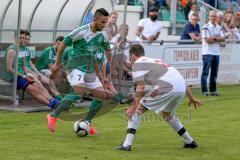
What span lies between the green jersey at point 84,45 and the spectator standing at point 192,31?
8.71m

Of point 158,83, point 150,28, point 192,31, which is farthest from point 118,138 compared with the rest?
point 192,31

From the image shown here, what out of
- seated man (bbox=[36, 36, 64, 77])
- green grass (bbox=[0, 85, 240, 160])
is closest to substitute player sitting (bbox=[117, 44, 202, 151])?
green grass (bbox=[0, 85, 240, 160])

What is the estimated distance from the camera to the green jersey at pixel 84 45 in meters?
13.1

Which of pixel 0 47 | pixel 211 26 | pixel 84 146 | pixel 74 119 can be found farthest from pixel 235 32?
pixel 84 146

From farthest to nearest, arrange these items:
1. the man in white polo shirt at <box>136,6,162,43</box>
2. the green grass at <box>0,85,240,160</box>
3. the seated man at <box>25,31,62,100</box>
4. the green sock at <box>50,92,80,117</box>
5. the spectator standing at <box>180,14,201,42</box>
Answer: the spectator standing at <box>180,14,201,42</box>
the man in white polo shirt at <box>136,6,162,43</box>
the seated man at <box>25,31,62,100</box>
the green sock at <box>50,92,80,117</box>
the green grass at <box>0,85,240,160</box>

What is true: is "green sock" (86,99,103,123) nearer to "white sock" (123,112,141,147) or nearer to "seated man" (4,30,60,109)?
"white sock" (123,112,141,147)

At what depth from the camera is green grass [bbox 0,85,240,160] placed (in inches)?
431

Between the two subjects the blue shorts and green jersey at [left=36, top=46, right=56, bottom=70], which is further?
green jersey at [left=36, top=46, right=56, bottom=70]

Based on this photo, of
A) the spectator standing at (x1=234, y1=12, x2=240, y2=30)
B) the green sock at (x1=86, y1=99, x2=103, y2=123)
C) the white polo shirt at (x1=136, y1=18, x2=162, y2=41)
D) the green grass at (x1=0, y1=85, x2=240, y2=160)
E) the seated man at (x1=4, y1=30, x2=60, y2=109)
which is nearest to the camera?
the green grass at (x1=0, y1=85, x2=240, y2=160)

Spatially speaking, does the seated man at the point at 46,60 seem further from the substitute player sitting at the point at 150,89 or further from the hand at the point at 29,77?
the substitute player sitting at the point at 150,89

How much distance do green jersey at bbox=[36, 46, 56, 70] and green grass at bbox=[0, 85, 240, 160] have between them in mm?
1692

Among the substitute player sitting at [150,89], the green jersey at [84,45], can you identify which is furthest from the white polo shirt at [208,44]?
the substitute player sitting at [150,89]

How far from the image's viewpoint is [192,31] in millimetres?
22141

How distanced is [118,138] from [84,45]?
64.7 inches
